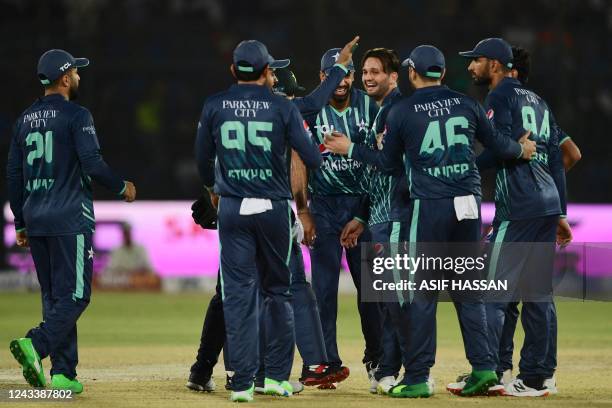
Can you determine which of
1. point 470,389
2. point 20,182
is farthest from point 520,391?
point 20,182

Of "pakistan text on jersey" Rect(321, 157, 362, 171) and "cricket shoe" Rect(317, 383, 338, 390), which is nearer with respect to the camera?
"cricket shoe" Rect(317, 383, 338, 390)

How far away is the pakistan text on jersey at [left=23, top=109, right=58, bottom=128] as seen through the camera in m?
8.48

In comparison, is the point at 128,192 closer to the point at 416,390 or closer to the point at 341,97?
the point at 341,97

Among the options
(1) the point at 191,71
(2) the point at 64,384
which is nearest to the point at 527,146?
(2) the point at 64,384

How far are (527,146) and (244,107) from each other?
2.00 m

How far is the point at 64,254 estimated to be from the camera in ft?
27.6

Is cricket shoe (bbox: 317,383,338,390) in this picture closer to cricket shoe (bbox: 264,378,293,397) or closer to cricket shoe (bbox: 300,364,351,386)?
cricket shoe (bbox: 300,364,351,386)

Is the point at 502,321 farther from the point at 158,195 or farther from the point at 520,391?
the point at 158,195

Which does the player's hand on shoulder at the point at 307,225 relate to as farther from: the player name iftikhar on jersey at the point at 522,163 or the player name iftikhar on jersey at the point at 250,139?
the player name iftikhar on jersey at the point at 522,163

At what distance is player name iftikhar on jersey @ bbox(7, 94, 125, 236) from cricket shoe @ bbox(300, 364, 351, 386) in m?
1.85

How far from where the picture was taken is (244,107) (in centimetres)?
784

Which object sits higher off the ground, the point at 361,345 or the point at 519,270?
the point at 519,270

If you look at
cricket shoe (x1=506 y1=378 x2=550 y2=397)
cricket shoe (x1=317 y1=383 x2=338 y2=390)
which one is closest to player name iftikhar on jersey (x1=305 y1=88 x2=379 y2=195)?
cricket shoe (x1=317 y1=383 x2=338 y2=390)

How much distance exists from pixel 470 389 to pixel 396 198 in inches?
55.5
